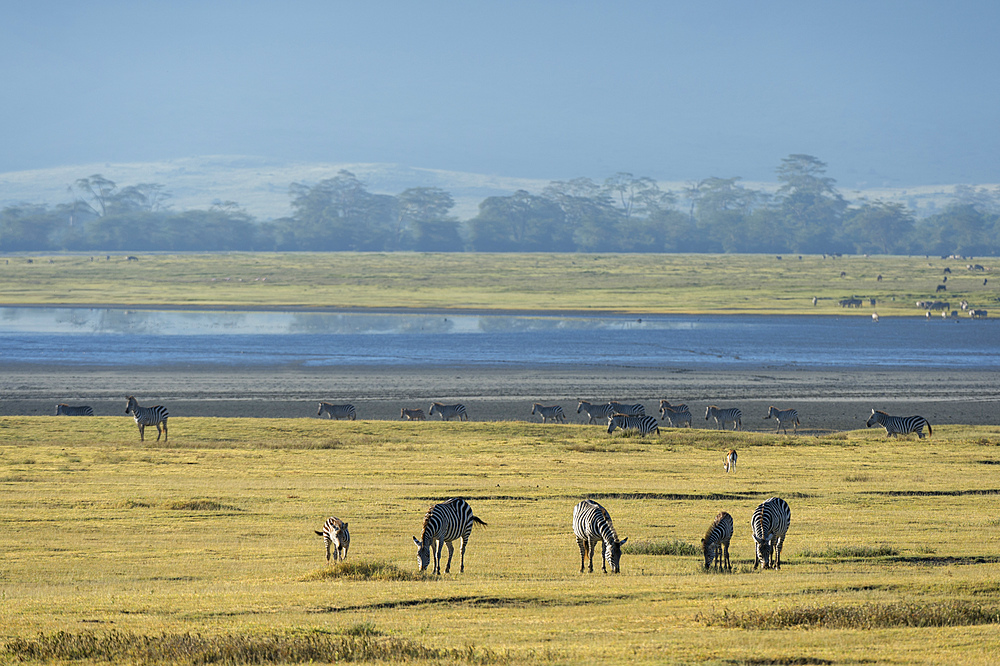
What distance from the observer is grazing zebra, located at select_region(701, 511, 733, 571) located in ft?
48.4

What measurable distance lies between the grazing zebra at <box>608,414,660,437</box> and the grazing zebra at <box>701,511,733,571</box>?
16.0m

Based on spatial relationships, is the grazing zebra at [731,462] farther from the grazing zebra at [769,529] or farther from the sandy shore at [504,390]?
the grazing zebra at [769,529]

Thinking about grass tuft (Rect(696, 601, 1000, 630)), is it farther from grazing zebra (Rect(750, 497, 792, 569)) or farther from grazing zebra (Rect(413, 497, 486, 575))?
grazing zebra (Rect(413, 497, 486, 575))

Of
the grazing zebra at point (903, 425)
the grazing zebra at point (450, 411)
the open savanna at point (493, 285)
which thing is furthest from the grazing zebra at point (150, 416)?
the open savanna at point (493, 285)

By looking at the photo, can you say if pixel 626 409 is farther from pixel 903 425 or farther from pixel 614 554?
pixel 614 554

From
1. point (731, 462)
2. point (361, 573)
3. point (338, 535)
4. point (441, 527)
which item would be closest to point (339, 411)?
point (731, 462)

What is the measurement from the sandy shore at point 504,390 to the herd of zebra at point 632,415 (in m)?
0.58

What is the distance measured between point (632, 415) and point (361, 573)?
60.8 ft

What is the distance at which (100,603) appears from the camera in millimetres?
12062

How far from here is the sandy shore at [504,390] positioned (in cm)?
3600

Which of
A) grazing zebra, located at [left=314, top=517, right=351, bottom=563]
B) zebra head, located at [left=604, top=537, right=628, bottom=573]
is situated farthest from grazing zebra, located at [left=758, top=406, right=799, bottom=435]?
grazing zebra, located at [left=314, top=517, right=351, bottom=563]

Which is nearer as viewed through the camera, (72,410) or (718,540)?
(718,540)

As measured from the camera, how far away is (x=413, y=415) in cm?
3422

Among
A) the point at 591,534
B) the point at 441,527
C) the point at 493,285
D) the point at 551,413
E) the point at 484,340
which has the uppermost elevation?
the point at 493,285
